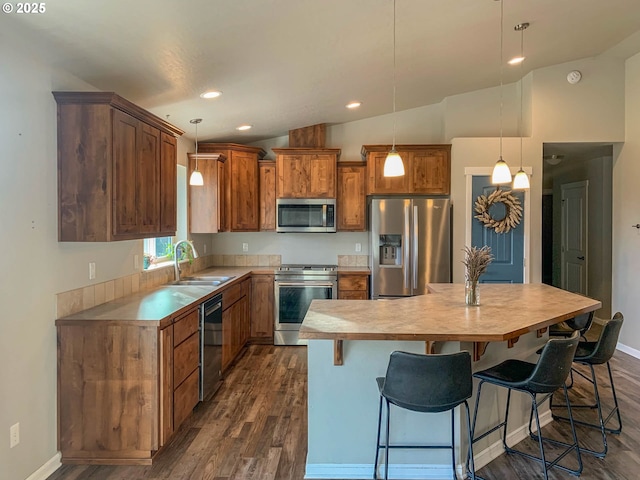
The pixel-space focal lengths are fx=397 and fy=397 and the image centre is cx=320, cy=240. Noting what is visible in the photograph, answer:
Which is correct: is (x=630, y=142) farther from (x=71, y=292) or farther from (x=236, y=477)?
(x=71, y=292)

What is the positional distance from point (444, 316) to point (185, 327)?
5.81 ft

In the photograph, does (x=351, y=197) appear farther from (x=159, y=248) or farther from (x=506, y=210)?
(x=159, y=248)

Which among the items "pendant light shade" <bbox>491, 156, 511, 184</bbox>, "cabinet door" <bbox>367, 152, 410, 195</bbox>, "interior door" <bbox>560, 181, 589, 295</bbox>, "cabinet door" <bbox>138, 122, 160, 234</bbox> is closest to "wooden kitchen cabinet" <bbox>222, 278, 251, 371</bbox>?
"cabinet door" <bbox>138, 122, 160, 234</bbox>

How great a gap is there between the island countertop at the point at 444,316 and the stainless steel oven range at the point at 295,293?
183 cm

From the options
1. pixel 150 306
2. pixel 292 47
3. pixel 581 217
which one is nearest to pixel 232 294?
pixel 150 306

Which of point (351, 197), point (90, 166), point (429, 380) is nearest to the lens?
point (429, 380)

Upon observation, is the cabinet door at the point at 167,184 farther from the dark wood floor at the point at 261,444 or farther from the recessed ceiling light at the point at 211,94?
the dark wood floor at the point at 261,444

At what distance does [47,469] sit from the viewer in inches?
91.3

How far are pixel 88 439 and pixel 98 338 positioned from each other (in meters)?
0.62

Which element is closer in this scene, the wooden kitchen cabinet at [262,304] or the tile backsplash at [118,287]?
the tile backsplash at [118,287]

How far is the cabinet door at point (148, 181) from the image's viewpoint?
2764 millimetres

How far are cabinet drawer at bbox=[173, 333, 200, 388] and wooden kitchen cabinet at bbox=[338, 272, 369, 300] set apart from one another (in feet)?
7.05

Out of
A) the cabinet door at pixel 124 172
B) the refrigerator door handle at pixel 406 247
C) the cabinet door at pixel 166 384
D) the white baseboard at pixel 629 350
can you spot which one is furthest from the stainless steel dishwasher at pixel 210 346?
the white baseboard at pixel 629 350

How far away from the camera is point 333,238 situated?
5.55 m
